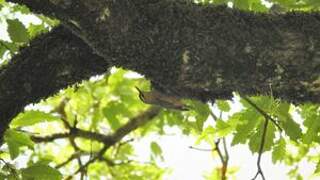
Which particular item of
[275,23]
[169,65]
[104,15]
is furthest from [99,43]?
[275,23]

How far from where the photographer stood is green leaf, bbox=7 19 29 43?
88.4 inches

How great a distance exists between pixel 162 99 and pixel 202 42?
340 mm

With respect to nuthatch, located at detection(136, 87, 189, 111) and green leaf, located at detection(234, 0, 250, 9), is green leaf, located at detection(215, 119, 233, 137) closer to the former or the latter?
nuthatch, located at detection(136, 87, 189, 111)

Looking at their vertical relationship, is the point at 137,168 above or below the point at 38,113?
above

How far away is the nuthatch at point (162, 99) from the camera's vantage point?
6.21 ft

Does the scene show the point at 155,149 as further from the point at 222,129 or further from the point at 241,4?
the point at 241,4

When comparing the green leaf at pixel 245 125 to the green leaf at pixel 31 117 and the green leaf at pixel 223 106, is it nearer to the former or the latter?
the green leaf at pixel 223 106

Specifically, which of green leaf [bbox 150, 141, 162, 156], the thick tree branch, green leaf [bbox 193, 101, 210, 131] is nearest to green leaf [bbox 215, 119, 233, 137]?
green leaf [bbox 193, 101, 210, 131]

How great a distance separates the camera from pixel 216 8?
1.76m

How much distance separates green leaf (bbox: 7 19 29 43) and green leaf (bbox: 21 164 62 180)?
1.94 feet

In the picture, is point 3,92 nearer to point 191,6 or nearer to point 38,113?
point 38,113

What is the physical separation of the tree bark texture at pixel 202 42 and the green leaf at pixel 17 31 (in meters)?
0.54

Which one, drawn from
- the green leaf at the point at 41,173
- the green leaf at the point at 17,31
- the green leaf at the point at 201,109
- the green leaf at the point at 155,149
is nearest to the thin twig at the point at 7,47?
the green leaf at the point at 17,31

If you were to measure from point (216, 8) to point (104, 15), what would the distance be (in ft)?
1.37
